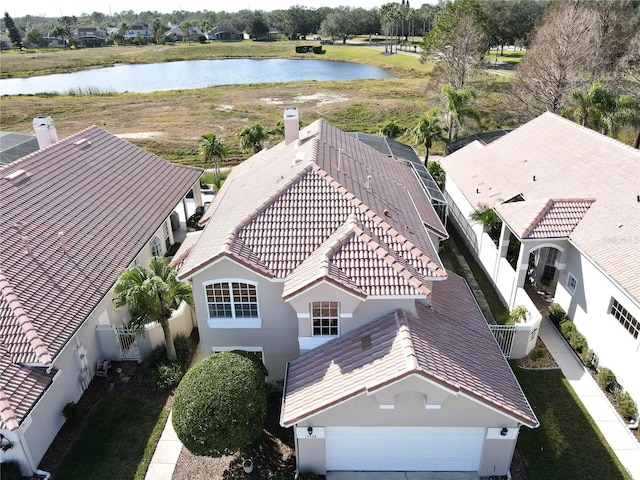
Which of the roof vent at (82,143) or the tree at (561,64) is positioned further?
the tree at (561,64)

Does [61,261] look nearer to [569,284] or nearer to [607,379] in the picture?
[607,379]

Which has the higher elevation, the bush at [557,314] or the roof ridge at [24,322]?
the roof ridge at [24,322]

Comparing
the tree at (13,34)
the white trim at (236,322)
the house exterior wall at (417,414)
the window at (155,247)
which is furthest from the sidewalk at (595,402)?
the tree at (13,34)

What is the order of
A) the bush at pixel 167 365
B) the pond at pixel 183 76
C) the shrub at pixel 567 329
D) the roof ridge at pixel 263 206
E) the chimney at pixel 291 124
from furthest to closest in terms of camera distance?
the pond at pixel 183 76 → the chimney at pixel 291 124 → the shrub at pixel 567 329 → the bush at pixel 167 365 → the roof ridge at pixel 263 206

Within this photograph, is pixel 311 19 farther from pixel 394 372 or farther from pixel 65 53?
pixel 394 372

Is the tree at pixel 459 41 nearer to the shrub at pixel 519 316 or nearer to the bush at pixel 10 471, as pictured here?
the shrub at pixel 519 316


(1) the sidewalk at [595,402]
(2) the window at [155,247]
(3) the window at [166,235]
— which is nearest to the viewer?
(1) the sidewalk at [595,402]

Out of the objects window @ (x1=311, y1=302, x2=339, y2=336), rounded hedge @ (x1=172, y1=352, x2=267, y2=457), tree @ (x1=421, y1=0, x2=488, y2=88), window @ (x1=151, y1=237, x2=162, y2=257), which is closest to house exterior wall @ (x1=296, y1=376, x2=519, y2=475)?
rounded hedge @ (x1=172, y1=352, x2=267, y2=457)

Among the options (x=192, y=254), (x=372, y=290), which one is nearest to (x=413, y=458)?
(x=372, y=290)
